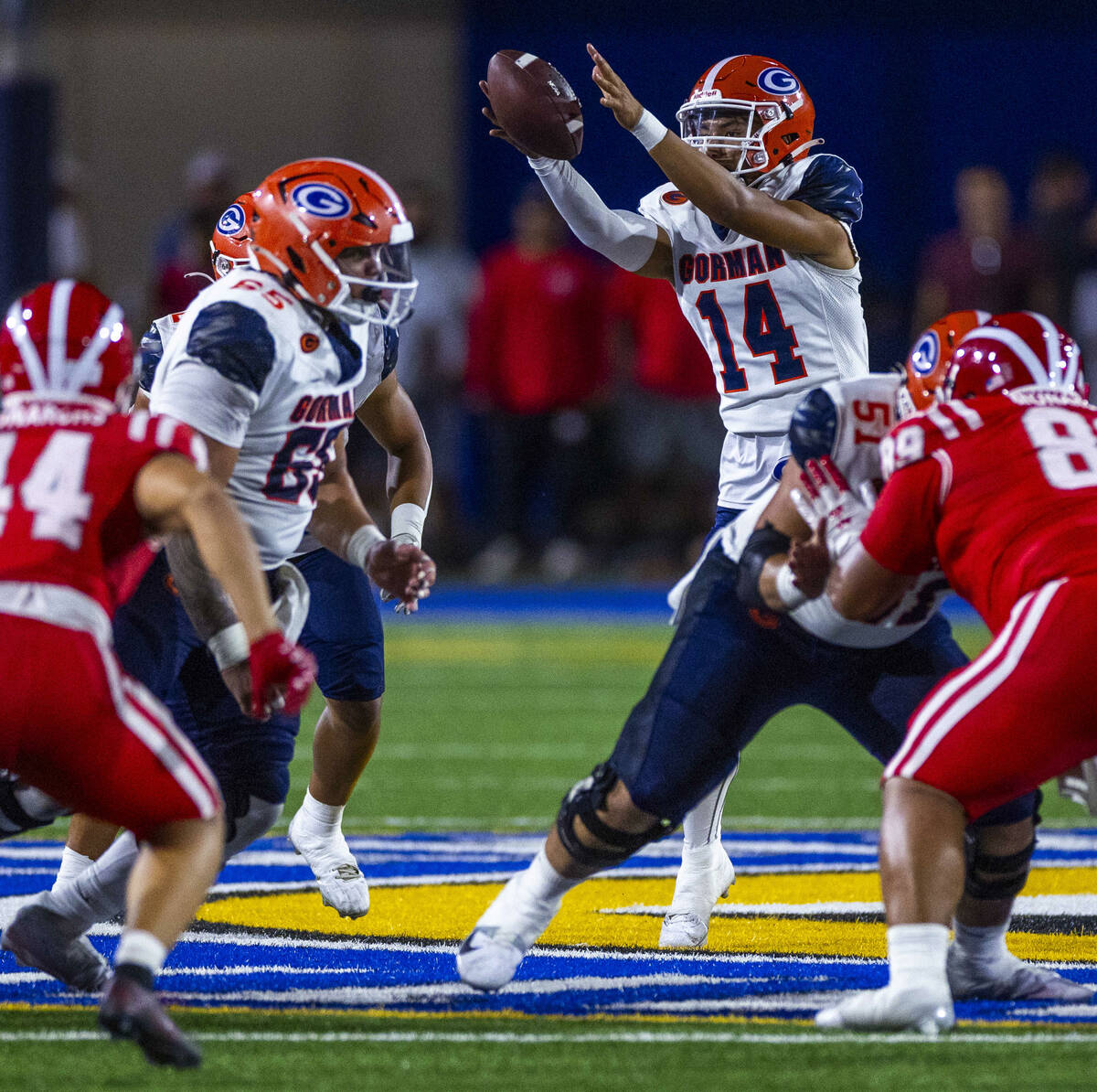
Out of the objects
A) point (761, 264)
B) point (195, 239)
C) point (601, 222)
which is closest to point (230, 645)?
point (601, 222)

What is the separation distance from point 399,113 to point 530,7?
1.22m

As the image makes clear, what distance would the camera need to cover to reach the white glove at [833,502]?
3.75 m

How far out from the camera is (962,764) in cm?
333

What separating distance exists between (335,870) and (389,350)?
46.2 inches

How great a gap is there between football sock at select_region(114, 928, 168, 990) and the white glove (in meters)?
1.37

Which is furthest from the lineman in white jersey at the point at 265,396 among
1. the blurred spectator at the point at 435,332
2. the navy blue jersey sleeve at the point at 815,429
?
the blurred spectator at the point at 435,332

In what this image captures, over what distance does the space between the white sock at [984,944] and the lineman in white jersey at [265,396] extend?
52.5 inches

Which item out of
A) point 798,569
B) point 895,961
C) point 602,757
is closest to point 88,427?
point 798,569

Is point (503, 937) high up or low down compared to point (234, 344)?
down

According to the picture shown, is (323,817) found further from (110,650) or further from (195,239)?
(195,239)

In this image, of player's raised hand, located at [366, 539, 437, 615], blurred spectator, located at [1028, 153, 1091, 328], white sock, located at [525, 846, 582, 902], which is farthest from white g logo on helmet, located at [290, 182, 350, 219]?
blurred spectator, located at [1028, 153, 1091, 328]

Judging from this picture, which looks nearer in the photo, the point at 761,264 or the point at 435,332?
the point at 761,264

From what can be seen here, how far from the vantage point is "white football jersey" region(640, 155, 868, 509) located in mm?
4906

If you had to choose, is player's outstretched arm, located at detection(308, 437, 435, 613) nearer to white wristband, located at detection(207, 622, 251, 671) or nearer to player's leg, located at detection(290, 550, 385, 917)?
player's leg, located at detection(290, 550, 385, 917)
